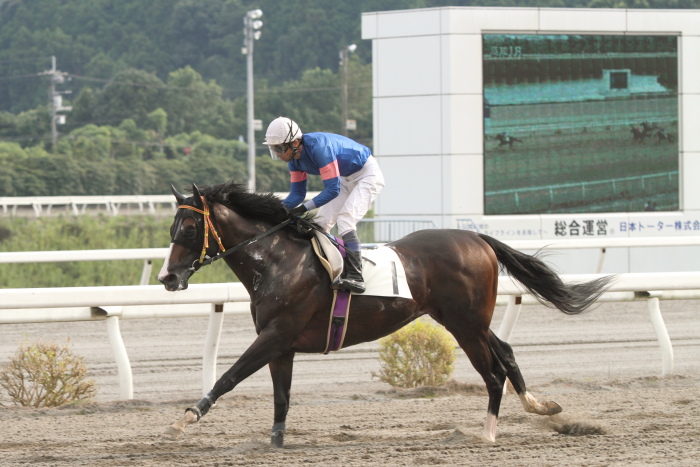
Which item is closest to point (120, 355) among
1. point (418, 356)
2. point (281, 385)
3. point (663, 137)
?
point (281, 385)

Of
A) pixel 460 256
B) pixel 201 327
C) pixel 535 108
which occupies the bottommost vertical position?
pixel 201 327

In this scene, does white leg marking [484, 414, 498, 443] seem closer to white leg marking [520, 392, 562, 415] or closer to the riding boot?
white leg marking [520, 392, 562, 415]

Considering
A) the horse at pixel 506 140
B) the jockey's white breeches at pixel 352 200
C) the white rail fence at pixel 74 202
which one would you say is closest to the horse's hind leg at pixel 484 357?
the jockey's white breeches at pixel 352 200

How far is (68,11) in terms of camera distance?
83.9m

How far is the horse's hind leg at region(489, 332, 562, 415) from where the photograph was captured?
18.1 feet

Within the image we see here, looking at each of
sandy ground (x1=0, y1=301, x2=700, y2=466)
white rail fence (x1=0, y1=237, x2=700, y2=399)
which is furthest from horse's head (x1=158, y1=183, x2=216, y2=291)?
white rail fence (x1=0, y1=237, x2=700, y2=399)

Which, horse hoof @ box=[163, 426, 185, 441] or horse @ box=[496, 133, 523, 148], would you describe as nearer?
horse hoof @ box=[163, 426, 185, 441]

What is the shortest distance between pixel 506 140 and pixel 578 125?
3.43 ft

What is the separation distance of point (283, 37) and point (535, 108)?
Answer: 213ft

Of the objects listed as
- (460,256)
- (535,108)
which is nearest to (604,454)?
(460,256)

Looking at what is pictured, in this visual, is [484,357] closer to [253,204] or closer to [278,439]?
[278,439]

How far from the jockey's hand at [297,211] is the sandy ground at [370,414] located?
1.14 m

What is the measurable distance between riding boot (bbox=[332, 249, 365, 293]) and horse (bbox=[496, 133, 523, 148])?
346 inches

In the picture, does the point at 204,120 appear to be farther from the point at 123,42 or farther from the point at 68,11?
the point at 68,11
